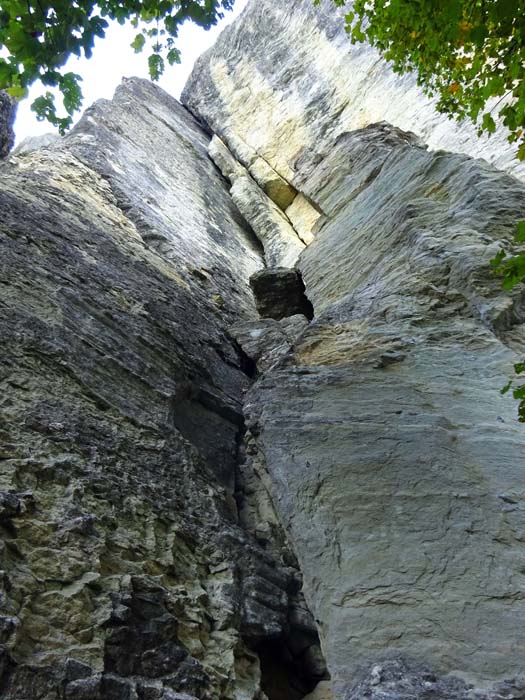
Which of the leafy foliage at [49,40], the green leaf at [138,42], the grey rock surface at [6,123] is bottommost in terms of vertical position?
the leafy foliage at [49,40]

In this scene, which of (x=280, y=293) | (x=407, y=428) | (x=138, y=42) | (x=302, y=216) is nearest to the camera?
(x=407, y=428)

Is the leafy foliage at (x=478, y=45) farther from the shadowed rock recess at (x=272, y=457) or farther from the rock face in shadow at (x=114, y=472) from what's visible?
the rock face in shadow at (x=114, y=472)

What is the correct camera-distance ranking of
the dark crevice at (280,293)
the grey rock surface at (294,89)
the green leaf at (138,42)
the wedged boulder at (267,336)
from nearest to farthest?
the green leaf at (138,42), the wedged boulder at (267,336), the dark crevice at (280,293), the grey rock surface at (294,89)

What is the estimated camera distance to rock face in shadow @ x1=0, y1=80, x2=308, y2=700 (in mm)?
4621

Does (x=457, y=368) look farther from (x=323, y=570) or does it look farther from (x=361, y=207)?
(x=361, y=207)

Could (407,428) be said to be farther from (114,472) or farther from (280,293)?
(280,293)

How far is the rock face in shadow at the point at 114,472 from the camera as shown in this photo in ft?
15.2

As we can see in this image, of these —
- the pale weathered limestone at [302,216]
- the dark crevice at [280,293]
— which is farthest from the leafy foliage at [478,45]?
the pale weathered limestone at [302,216]

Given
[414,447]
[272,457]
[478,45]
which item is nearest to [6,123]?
[272,457]

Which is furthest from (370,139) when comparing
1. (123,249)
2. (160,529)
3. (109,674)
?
(109,674)

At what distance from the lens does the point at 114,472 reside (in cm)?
611

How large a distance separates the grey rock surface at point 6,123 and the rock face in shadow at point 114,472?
1.78 metres

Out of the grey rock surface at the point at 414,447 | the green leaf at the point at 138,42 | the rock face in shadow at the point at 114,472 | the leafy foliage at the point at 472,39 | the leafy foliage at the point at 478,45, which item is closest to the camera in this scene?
the leafy foliage at the point at 478,45

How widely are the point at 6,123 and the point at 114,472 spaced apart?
1007cm
